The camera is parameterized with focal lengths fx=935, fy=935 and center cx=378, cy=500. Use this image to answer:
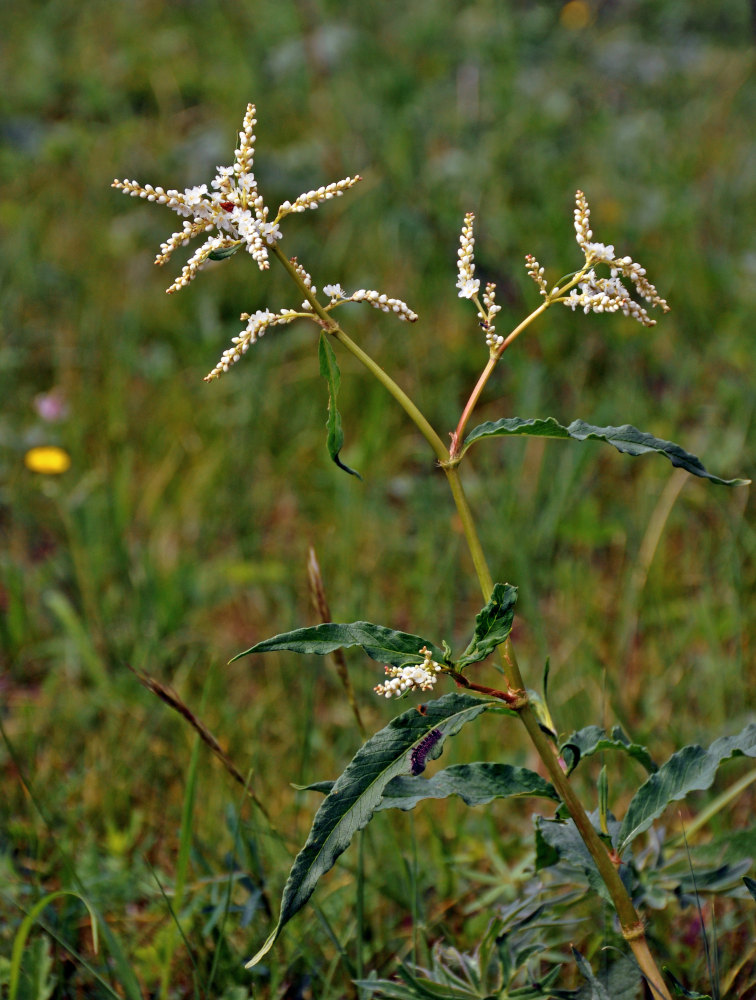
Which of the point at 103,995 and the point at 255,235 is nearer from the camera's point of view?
the point at 255,235

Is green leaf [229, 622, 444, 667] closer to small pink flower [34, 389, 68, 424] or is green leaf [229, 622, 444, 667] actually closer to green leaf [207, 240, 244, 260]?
green leaf [207, 240, 244, 260]

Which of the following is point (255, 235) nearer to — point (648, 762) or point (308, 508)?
point (648, 762)

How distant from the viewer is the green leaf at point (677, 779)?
0.96 meters

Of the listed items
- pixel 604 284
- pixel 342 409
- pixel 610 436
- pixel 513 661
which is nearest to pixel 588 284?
pixel 604 284

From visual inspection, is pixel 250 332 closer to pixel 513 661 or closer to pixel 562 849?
pixel 513 661

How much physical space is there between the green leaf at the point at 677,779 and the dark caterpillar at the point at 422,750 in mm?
275

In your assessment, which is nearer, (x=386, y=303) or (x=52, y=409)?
(x=386, y=303)

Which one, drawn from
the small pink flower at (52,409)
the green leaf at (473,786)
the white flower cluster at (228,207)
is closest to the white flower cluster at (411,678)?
the green leaf at (473,786)

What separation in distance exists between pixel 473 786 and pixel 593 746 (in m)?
0.14

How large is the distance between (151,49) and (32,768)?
4173 millimetres

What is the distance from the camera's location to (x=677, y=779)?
3.29 ft

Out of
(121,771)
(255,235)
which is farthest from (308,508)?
(255,235)

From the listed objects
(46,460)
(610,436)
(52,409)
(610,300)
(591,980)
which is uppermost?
(52,409)

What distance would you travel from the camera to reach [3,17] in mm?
5238
